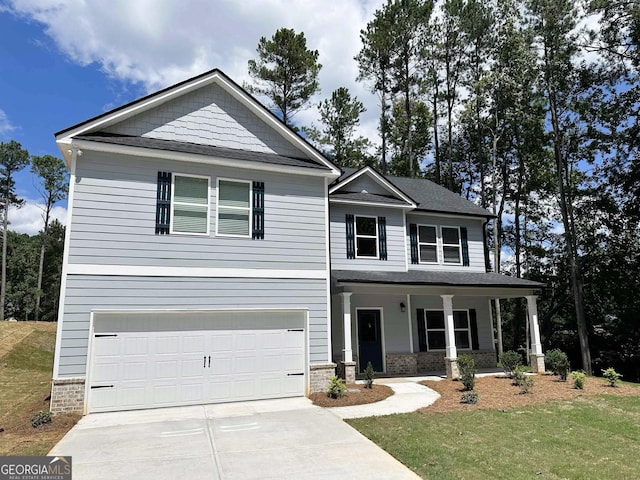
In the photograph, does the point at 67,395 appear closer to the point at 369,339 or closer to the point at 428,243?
the point at 369,339

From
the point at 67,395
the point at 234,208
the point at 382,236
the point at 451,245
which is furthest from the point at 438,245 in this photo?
the point at 67,395

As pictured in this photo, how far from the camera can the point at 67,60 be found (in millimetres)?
12297

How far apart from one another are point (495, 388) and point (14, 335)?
22.4 meters

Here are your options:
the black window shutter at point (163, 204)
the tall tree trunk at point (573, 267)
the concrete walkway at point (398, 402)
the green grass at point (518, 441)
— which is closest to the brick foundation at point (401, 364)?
the concrete walkway at point (398, 402)

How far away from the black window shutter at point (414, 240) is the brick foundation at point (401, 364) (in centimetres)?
341

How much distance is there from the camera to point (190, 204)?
1039 centimetres

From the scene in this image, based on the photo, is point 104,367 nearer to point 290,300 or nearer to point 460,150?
point 290,300

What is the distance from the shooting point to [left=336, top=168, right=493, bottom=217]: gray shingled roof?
16281mm

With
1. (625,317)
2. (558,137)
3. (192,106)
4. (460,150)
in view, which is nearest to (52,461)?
(192,106)

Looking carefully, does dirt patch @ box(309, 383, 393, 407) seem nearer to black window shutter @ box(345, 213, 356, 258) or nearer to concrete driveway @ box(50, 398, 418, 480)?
concrete driveway @ box(50, 398, 418, 480)

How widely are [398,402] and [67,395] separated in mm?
7178

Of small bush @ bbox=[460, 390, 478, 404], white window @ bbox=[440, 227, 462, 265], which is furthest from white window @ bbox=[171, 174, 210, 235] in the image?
white window @ bbox=[440, 227, 462, 265]

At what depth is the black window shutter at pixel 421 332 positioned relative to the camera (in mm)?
15320

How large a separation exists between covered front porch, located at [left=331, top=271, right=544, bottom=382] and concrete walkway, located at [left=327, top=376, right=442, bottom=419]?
1859 mm
